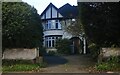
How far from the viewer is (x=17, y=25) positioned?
15328 millimetres

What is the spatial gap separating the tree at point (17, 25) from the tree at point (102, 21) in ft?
9.15

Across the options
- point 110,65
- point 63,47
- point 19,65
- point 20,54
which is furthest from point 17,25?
point 63,47

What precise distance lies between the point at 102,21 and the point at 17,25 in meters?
4.04

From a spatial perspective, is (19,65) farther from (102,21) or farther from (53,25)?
(53,25)

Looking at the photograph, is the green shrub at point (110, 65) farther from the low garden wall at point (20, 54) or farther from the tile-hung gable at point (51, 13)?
the tile-hung gable at point (51, 13)

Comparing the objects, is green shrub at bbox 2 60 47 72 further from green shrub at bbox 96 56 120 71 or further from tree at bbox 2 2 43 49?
green shrub at bbox 96 56 120 71

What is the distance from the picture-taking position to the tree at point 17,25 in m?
15.3

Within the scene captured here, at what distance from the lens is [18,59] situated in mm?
15672

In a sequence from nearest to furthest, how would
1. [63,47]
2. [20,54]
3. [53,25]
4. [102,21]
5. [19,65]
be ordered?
[19,65] → [102,21] → [20,54] → [63,47] → [53,25]

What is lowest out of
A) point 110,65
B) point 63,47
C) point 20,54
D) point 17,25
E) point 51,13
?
point 110,65

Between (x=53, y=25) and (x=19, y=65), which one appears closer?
(x=19, y=65)

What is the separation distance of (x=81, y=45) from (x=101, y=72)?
69.1ft

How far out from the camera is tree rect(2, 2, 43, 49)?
15.3 m

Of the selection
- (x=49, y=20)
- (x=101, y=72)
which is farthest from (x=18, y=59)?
(x=49, y=20)
